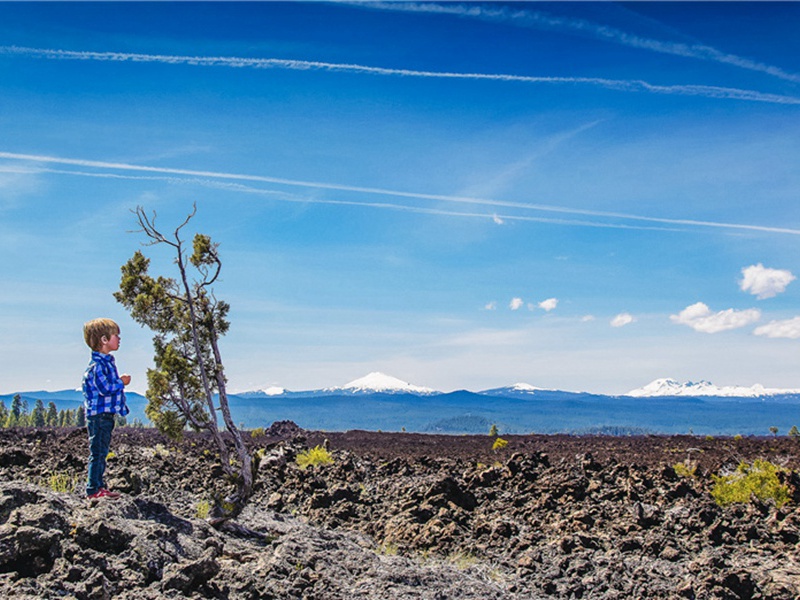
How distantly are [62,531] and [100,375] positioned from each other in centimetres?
218

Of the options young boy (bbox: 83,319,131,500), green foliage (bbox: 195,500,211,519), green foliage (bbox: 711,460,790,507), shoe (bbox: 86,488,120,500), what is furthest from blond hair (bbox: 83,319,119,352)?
green foliage (bbox: 711,460,790,507)

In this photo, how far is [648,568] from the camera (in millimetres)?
10078

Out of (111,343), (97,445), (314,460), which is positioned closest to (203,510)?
(97,445)

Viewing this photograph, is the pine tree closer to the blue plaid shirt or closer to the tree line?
the tree line

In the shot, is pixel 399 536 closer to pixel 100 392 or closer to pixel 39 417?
pixel 100 392

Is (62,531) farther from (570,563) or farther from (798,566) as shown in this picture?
(798,566)

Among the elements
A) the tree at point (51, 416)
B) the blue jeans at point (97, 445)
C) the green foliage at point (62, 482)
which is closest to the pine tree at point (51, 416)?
the tree at point (51, 416)

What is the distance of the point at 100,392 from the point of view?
8.94 meters

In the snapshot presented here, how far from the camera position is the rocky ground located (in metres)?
7.30

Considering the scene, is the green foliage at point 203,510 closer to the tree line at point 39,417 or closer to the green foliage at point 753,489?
the green foliage at point 753,489

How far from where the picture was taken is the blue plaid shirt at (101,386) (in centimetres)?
895

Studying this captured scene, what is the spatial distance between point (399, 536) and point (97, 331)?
6403 mm

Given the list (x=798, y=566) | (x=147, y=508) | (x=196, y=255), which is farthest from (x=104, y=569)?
(x=798, y=566)

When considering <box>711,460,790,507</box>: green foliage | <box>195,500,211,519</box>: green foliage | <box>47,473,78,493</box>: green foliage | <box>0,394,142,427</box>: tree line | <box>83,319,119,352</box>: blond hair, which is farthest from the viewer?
<box>0,394,142,427</box>: tree line
